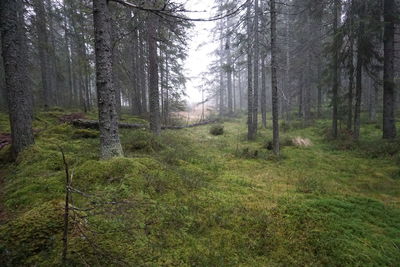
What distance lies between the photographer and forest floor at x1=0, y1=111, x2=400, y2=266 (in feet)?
8.02

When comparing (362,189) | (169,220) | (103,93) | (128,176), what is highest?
(103,93)

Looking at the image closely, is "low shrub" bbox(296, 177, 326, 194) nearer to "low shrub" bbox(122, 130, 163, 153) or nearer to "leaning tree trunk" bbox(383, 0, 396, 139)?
"low shrub" bbox(122, 130, 163, 153)

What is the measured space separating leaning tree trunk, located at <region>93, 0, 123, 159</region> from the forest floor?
65 cm

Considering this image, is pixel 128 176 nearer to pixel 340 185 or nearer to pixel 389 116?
pixel 340 185

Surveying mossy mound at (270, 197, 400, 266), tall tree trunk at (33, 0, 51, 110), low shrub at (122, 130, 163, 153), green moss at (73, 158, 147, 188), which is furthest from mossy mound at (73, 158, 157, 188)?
tall tree trunk at (33, 0, 51, 110)

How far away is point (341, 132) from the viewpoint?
1193 cm

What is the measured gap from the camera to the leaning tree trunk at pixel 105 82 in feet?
14.9

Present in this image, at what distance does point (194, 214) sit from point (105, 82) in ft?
11.7

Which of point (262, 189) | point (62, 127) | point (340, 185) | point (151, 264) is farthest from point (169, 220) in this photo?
point (62, 127)

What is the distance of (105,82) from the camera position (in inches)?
184

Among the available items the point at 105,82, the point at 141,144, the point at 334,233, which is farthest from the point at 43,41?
the point at 334,233

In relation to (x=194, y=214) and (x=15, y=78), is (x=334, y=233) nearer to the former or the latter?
(x=194, y=214)

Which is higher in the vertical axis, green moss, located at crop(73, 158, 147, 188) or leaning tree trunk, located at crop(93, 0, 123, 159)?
→ leaning tree trunk, located at crop(93, 0, 123, 159)

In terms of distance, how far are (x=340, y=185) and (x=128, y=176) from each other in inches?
218
